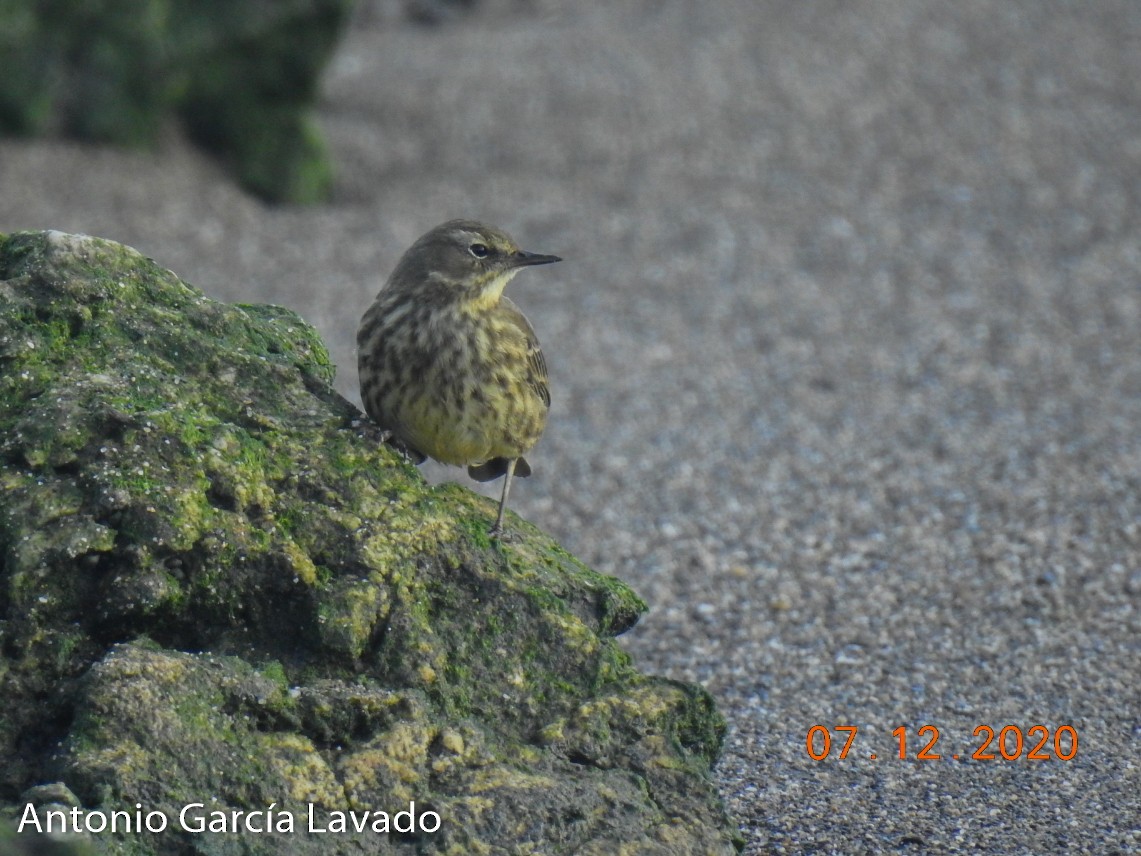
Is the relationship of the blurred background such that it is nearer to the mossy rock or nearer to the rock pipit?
the mossy rock

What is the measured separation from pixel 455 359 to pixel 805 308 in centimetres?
665

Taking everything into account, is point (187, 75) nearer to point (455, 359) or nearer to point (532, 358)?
point (532, 358)

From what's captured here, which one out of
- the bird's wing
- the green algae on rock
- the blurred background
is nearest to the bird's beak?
the bird's wing

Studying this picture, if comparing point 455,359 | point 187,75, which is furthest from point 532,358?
point 187,75

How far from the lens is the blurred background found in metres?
5.97

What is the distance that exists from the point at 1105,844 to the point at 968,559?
2932 mm

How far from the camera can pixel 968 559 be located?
7.52 m

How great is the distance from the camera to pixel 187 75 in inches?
483

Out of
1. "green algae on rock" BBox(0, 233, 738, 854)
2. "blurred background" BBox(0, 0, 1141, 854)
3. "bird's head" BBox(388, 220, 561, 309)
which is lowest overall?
"blurred background" BBox(0, 0, 1141, 854)

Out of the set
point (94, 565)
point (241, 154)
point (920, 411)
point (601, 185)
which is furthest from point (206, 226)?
point (94, 565)

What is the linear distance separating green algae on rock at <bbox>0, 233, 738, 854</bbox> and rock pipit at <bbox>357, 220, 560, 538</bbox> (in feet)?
1.68

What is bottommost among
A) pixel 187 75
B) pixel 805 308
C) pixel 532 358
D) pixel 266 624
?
pixel 805 308

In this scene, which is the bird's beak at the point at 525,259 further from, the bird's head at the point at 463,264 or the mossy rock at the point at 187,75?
the mossy rock at the point at 187,75

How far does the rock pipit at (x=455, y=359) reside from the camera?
17.0ft
